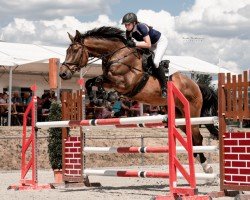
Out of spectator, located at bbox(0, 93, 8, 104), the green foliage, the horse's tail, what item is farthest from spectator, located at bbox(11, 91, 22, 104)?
the horse's tail

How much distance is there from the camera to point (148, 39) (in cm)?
747

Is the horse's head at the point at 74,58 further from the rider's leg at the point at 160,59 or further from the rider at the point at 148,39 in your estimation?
the rider's leg at the point at 160,59

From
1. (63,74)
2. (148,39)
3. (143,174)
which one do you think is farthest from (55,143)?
(143,174)

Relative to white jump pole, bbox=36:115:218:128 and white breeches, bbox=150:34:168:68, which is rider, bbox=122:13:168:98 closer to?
white breeches, bbox=150:34:168:68

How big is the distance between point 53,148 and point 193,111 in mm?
2235

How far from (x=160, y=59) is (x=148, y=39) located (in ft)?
1.49

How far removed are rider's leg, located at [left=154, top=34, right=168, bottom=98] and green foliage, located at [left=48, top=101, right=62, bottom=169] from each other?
84.3 inches

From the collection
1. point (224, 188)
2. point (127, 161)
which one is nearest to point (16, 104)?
point (127, 161)

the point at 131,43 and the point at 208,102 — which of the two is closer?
the point at 131,43

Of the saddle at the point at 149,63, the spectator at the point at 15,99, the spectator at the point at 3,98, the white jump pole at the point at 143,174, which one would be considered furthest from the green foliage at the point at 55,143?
the spectator at the point at 15,99

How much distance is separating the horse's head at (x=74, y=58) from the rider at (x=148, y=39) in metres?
0.62

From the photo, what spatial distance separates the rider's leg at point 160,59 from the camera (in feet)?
25.3

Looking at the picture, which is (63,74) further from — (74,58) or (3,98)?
(3,98)

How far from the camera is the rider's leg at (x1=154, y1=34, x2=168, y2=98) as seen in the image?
7706 millimetres
